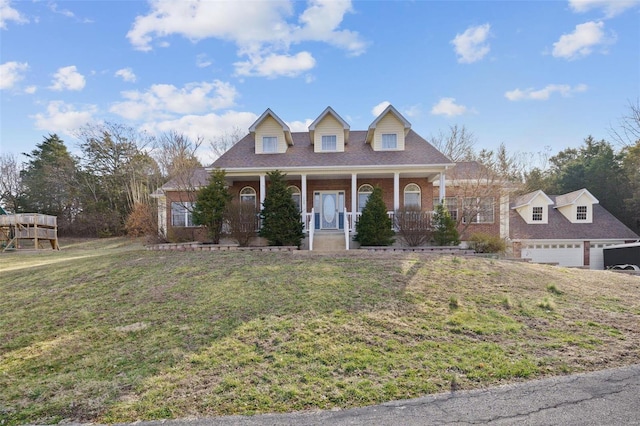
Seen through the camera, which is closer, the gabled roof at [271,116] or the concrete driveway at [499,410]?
the concrete driveway at [499,410]

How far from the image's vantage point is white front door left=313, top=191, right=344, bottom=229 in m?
17.2

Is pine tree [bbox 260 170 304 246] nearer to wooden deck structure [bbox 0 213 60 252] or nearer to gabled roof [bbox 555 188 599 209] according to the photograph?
gabled roof [bbox 555 188 599 209]

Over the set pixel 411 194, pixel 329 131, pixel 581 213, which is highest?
pixel 329 131

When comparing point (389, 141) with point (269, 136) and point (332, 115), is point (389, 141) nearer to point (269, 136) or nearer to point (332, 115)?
point (332, 115)

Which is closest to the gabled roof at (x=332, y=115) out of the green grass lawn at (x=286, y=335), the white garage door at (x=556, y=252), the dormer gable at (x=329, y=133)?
the dormer gable at (x=329, y=133)

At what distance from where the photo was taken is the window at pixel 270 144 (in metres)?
16.8

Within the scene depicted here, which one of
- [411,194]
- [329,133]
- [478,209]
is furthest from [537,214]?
[329,133]

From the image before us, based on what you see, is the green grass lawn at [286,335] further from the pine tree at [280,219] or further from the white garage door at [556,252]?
the white garage door at [556,252]

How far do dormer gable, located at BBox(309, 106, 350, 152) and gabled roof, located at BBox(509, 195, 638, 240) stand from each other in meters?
12.5

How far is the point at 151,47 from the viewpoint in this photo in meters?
14.6

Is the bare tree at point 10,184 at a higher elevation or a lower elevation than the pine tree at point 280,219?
→ higher

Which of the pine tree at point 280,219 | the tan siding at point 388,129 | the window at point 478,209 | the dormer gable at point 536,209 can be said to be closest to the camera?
the pine tree at point 280,219

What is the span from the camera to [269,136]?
16.8 m

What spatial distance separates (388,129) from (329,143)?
3.18 metres
